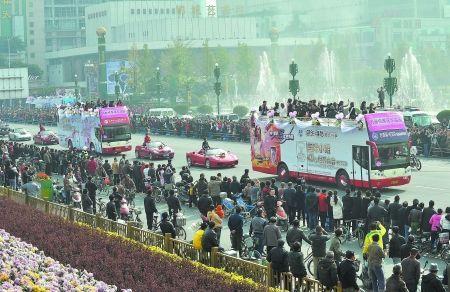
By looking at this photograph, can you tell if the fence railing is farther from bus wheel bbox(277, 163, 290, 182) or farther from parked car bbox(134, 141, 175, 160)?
parked car bbox(134, 141, 175, 160)

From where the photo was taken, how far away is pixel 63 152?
44.7 meters

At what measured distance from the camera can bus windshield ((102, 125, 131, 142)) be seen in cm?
5188

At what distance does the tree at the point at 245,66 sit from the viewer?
400ft

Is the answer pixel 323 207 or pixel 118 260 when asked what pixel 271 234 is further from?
pixel 323 207

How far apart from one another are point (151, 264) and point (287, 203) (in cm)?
948

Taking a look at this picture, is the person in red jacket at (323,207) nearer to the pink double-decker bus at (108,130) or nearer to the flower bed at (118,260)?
the flower bed at (118,260)

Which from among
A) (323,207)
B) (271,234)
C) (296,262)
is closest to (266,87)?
(323,207)

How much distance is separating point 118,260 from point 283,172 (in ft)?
61.8

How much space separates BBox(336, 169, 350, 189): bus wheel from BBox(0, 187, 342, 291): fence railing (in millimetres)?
11822

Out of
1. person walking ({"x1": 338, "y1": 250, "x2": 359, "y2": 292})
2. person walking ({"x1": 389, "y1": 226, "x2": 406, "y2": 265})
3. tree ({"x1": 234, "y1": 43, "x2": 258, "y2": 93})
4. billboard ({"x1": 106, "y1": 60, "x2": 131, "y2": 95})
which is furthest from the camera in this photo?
billboard ({"x1": 106, "y1": 60, "x2": 131, "y2": 95})

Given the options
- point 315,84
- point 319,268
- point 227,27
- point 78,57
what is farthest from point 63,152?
point 78,57

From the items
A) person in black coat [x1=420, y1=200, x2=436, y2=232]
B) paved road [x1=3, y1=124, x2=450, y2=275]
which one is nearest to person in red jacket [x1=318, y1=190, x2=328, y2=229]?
paved road [x1=3, y1=124, x2=450, y2=275]

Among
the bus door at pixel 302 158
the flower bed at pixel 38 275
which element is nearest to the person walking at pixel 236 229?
the flower bed at pixel 38 275

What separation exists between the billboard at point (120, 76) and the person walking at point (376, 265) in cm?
10457
